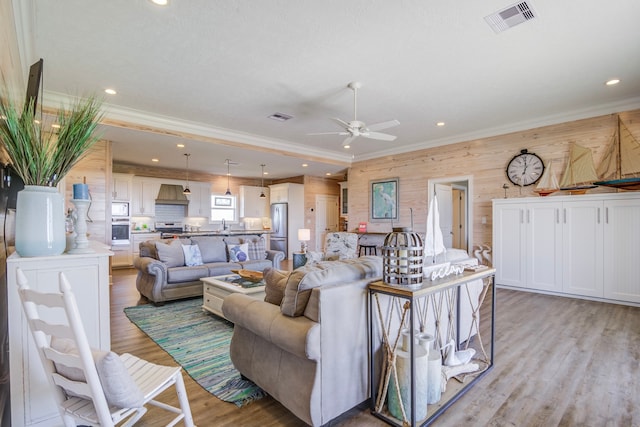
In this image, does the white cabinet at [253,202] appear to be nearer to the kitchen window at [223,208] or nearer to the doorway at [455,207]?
the kitchen window at [223,208]

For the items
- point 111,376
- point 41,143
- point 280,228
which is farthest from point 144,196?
point 111,376

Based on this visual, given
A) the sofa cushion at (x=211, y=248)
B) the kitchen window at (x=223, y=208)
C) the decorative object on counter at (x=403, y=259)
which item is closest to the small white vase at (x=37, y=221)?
the decorative object on counter at (x=403, y=259)

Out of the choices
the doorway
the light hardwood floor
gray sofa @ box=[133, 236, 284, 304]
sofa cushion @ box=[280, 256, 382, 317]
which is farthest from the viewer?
the doorway

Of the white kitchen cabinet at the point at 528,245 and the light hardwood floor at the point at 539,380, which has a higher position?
the white kitchen cabinet at the point at 528,245

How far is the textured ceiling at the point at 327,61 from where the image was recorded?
2.47 meters

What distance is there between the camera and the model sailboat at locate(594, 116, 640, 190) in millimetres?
4230

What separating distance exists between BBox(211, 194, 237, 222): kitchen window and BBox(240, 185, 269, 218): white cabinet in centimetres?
33

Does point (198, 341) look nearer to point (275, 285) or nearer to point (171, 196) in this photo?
point (275, 285)

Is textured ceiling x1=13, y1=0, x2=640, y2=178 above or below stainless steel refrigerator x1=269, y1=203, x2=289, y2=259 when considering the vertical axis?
above

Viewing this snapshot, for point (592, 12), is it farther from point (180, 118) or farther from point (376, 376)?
point (180, 118)

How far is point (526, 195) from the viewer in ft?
17.4

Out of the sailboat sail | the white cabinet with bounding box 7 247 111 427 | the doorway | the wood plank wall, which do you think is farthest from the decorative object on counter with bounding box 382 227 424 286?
the doorway

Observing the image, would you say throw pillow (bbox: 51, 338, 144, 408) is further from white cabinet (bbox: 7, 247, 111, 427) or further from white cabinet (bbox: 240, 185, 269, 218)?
white cabinet (bbox: 240, 185, 269, 218)

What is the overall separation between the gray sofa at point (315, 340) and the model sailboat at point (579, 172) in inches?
180
